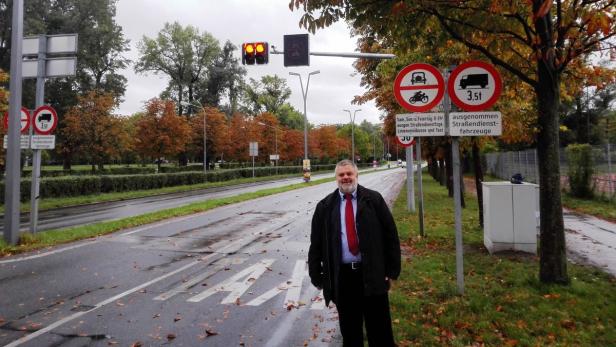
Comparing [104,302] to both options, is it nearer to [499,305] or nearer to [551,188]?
[499,305]

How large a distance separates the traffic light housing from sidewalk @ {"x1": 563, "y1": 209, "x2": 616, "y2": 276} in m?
9.21

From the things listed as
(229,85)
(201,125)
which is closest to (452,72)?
(201,125)

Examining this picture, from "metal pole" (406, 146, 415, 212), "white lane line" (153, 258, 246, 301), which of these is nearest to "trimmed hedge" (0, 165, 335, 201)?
"white lane line" (153, 258, 246, 301)

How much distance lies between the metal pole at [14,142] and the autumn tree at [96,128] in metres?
27.1

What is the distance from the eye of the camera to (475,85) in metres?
5.43

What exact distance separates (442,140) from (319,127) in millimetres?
65380

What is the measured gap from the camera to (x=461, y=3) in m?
→ 6.03

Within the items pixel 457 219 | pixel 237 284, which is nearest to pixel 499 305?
pixel 457 219

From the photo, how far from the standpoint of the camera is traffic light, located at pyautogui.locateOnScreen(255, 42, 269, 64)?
1315 cm

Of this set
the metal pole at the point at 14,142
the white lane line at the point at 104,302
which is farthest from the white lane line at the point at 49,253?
the white lane line at the point at 104,302

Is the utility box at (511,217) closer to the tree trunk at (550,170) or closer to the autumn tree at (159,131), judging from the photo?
the tree trunk at (550,170)

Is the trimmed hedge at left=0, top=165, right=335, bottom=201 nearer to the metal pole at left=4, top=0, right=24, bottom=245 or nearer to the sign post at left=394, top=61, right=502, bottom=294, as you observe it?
the metal pole at left=4, top=0, right=24, bottom=245

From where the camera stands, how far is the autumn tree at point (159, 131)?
3809 cm

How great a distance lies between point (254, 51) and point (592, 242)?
9908 millimetres
